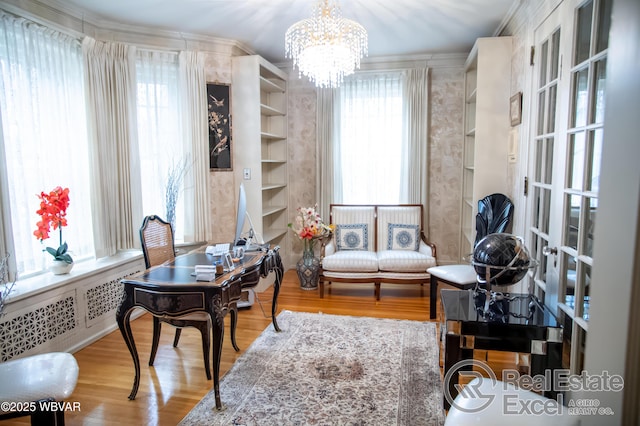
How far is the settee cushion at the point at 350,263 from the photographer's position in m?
4.30

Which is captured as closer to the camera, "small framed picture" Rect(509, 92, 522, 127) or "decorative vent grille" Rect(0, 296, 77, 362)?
"decorative vent grille" Rect(0, 296, 77, 362)

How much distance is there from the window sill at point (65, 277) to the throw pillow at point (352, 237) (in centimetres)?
220

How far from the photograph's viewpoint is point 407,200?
→ 17.0 ft

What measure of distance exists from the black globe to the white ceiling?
2187 millimetres

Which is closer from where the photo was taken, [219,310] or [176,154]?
[219,310]

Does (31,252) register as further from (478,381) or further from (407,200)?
(407,200)

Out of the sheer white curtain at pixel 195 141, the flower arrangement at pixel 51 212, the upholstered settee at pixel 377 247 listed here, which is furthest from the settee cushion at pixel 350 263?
the flower arrangement at pixel 51 212

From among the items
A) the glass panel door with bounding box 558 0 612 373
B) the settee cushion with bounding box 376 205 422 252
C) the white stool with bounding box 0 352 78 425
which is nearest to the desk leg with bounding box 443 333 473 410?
the glass panel door with bounding box 558 0 612 373

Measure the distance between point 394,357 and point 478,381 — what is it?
1354 millimetres

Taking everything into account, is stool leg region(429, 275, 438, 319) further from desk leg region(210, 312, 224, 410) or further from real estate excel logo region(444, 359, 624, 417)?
desk leg region(210, 312, 224, 410)

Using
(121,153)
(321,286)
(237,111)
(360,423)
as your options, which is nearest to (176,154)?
(121,153)

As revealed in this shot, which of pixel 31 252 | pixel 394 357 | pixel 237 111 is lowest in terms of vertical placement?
pixel 394 357

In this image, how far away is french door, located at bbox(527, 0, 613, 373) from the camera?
1.92 meters

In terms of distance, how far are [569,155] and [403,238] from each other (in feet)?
8.64
